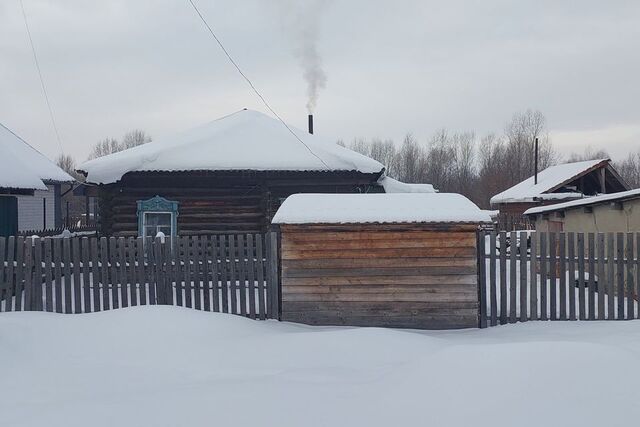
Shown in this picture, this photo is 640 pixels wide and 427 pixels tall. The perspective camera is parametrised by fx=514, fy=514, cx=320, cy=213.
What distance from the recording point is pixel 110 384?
5.34 m

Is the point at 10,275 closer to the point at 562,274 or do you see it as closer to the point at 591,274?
the point at 562,274

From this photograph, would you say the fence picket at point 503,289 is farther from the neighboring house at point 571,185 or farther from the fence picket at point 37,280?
the neighboring house at point 571,185

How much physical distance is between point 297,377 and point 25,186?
13.0 meters

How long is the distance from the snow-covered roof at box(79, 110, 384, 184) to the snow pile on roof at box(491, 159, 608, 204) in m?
20.3

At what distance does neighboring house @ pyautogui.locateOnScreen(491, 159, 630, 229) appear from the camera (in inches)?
1187

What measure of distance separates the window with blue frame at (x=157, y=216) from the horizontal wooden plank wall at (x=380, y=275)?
7.02m

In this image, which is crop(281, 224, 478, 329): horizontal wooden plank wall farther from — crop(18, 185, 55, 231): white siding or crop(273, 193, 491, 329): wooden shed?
crop(18, 185, 55, 231): white siding

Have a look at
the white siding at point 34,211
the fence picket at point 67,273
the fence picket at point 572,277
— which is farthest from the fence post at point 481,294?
the white siding at point 34,211

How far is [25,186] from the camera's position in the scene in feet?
49.3

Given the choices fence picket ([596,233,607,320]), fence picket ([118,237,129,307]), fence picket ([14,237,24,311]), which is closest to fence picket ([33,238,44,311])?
fence picket ([14,237,24,311])

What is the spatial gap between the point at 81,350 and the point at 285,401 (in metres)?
3.09

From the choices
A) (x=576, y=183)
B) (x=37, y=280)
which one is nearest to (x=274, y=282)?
(x=37, y=280)

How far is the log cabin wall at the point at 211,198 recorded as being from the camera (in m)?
14.4

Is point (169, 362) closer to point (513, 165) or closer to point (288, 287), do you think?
point (288, 287)
